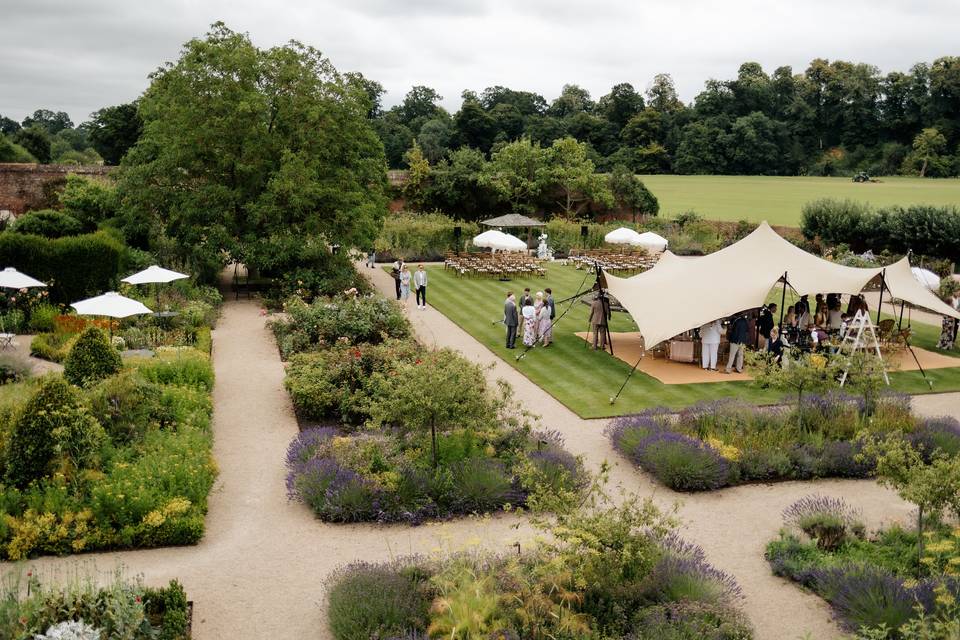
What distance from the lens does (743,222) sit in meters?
41.3

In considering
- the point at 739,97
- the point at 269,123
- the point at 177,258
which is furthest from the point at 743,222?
the point at 739,97

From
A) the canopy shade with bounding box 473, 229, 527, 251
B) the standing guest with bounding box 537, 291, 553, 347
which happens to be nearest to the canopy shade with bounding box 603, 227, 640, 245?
the canopy shade with bounding box 473, 229, 527, 251

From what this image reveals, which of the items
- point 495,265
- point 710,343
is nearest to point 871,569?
point 710,343

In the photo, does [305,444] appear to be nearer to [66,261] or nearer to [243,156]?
[66,261]

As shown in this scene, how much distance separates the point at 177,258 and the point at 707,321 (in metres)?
18.2

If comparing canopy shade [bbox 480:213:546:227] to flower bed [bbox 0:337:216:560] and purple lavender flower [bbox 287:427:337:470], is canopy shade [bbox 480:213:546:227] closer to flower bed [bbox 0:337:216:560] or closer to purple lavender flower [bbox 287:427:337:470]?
purple lavender flower [bbox 287:427:337:470]

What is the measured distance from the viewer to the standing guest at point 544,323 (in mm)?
19781

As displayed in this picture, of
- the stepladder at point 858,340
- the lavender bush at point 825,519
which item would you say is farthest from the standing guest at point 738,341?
the lavender bush at point 825,519

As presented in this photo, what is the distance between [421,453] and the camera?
11625 millimetres

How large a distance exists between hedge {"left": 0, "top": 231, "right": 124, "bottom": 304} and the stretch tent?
1434cm

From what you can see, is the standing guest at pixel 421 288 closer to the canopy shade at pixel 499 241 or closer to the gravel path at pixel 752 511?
the canopy shade at pixel 499 241

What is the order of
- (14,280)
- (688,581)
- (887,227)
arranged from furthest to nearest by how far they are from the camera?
(887,227) → (14,280) → (688,581)

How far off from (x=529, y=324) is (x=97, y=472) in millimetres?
11291

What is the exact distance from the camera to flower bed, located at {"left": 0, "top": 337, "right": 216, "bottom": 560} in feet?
30.9
